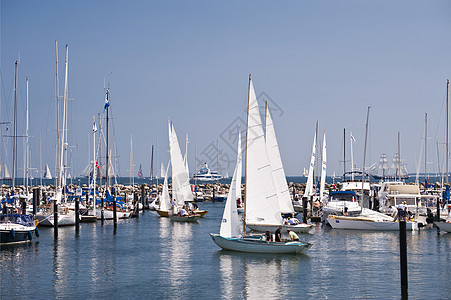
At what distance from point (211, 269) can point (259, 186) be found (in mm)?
8048

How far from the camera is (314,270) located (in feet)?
113

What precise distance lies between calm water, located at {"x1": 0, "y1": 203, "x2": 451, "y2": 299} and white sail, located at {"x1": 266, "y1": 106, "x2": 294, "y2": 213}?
5.49m

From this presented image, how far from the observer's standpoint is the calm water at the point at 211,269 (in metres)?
28.8

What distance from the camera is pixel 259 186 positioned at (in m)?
40.4

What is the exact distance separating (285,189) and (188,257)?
1845 cm

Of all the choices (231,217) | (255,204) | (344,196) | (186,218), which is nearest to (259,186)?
(255,204)

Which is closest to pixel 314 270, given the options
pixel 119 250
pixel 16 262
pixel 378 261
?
pixel 378 261

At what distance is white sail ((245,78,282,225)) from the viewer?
1570 inches

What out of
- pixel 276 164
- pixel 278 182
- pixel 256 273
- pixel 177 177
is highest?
pixel 276 164

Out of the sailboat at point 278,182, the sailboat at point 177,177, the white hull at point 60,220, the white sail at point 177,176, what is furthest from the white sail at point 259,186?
the white sail at point 177,176

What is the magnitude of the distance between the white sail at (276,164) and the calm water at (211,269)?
18.0ft

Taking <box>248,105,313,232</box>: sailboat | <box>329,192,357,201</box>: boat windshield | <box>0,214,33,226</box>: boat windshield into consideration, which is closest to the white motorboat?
<box>0,214,33,226</box>: boat windshield

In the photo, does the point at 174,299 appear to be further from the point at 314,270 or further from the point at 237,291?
the point at 314,270

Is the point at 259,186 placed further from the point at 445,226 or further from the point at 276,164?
the point at 445,226
